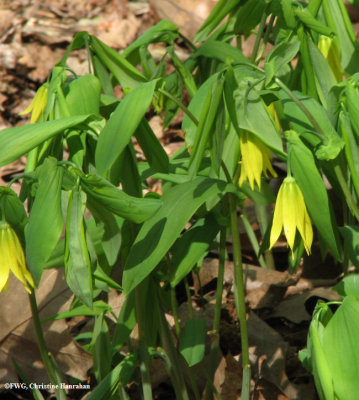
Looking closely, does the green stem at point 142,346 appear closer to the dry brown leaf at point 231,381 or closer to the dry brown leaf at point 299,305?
the dry brown leaf at point 231,381

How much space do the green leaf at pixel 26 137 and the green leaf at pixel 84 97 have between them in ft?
0.58

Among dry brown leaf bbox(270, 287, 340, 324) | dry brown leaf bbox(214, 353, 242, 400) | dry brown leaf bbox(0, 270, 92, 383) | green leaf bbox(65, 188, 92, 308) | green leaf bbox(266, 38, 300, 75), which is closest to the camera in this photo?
green leaf bbox(65, 188, 92, 308)

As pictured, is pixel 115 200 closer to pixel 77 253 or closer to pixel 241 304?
pixel 77 253

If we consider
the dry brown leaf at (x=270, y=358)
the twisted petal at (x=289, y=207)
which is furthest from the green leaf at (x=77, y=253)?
the dry brown leaf at (x=270, y=358)

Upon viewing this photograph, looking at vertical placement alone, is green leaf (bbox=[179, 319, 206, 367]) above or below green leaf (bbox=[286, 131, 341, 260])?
below

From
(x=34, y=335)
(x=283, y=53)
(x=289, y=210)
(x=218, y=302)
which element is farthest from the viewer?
(x=34, y=335)

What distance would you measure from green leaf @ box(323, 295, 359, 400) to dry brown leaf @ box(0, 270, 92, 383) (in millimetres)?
758

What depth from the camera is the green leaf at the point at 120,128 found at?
3.52 feet

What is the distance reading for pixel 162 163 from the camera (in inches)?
50.3

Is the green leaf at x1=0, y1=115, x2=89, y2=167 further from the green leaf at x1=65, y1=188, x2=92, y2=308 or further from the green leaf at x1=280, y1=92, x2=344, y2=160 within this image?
the green leaf at x1=280, y1=92, x2=344, y2=160

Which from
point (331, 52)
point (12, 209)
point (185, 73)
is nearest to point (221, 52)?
point (185, 73)

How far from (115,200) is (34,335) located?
0.80 m

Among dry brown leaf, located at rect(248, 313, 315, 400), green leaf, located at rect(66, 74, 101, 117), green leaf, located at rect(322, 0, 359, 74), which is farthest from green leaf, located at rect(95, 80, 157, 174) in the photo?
dry brown leaf, located at rect(248, 313, 315, 400)

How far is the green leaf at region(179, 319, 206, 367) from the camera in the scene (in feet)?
4.34
